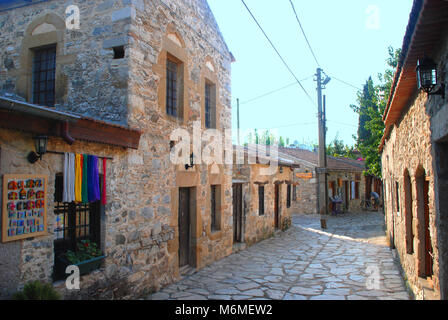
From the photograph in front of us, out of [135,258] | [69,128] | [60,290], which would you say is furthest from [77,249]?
[69,128]

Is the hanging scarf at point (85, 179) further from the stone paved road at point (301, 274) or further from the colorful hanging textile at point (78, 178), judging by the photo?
the stone paved road at point (301, 274)

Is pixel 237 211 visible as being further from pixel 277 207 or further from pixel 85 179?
pixel 85 179

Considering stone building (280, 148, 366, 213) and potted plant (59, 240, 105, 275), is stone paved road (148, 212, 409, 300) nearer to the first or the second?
potted plant (59, 240, 105, 275)

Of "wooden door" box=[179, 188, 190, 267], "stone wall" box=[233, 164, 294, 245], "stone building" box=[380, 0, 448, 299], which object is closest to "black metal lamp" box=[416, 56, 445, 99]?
"stone building" box=[380, 0, 448, 299]

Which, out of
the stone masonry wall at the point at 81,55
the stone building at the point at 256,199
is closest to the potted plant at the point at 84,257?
the stone masonry wall at the point at 81,55

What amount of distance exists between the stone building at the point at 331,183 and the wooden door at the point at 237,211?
28.7ft

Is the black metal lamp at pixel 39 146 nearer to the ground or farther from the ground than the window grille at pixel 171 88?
nearer to the ground

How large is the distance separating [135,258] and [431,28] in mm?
5389

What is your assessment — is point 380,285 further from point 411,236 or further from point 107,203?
point 107,203

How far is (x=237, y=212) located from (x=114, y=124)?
6738mm

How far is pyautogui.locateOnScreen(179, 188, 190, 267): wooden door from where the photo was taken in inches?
318

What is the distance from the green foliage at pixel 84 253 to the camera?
488cm

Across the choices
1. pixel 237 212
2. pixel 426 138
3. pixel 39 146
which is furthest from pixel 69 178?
pixel 237 212

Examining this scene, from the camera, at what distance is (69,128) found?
4.71 m
